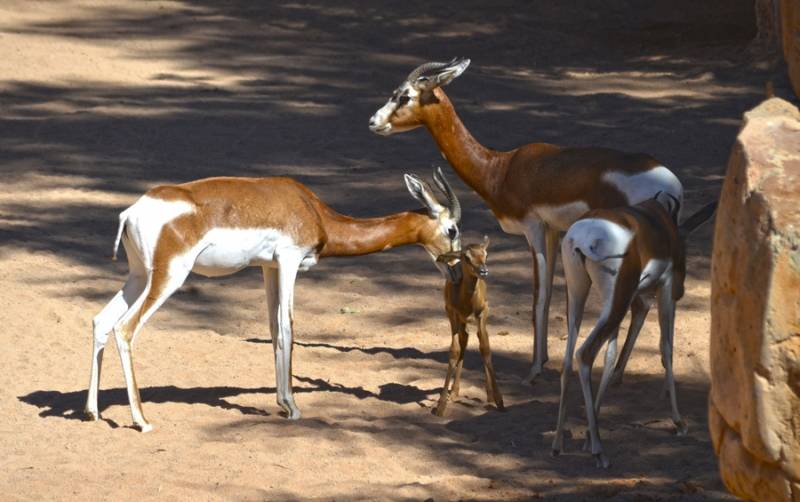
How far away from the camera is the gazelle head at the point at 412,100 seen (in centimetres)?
895

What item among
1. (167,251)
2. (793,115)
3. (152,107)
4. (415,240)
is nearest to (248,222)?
(167,251)

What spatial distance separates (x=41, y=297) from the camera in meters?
9.90

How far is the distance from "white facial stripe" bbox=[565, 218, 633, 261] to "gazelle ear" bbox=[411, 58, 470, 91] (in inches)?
95.0

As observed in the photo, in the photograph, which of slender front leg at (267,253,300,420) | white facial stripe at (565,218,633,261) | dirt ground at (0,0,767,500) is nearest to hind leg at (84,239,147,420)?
dirt ground at (0,0,767,500)

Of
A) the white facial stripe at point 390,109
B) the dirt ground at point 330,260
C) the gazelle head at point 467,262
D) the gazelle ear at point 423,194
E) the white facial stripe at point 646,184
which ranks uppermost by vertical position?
the white facial stripe at point 390,109

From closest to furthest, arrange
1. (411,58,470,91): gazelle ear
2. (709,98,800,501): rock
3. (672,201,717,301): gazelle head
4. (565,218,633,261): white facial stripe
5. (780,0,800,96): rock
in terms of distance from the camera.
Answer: (709,98,800,501): rock < (780,0,800,96): rock < (565,218,633,261): white facial stripe < (672,201,717,301): gazelle head < (411,58,470,91): gazelle ear

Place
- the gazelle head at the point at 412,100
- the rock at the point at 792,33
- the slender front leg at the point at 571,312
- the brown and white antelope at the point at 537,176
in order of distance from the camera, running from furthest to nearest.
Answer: the gazelle head at the point at 412,100
the brown and white antelope at the point at 537,176
the slender front leg at the point at 571,312
the rock at the point at 792,33

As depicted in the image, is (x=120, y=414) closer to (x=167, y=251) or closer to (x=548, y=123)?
(x=167, y=251)

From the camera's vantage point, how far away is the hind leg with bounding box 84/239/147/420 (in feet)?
25.0

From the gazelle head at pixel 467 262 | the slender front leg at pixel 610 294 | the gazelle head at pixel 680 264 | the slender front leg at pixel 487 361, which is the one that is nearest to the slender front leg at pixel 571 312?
the slender front leg at pixel 610 294

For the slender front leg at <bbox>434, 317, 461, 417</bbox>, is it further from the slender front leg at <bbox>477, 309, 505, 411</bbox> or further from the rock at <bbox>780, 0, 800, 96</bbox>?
the rock at <bbox>780, 0, 800, 96</bbox>

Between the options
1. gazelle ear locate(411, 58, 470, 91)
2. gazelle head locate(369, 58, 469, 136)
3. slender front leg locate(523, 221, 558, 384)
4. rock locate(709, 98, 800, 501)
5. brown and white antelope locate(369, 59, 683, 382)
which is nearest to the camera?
rock locate(709, 98, 800, 501)

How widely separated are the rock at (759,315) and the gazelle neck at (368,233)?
4.22 m

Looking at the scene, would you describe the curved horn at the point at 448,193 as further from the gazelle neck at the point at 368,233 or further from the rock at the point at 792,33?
the rock at the point at 792,33
